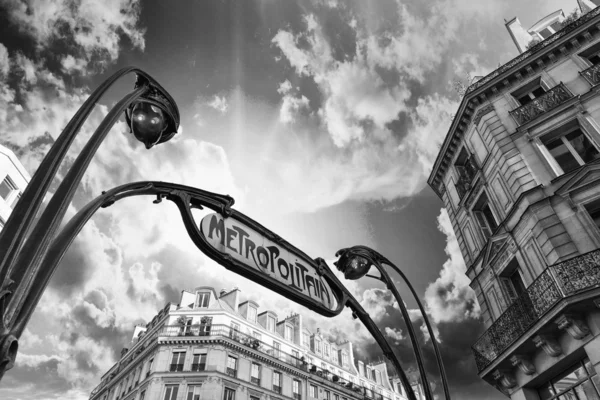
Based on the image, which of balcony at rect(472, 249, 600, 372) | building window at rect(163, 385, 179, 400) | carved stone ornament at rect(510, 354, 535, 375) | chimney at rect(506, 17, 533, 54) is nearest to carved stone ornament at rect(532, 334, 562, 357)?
balcony at rect(472, 249, 600, 372)

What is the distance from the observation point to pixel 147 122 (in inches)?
139

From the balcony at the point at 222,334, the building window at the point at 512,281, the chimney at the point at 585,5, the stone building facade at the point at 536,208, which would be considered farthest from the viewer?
the balcony at the point at 222,334

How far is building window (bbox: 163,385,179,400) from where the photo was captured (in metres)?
32.9

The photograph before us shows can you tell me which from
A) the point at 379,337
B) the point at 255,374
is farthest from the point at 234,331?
the point at 379,337

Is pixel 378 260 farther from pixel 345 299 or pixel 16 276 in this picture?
pixel 16 276

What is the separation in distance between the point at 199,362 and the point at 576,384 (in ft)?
102

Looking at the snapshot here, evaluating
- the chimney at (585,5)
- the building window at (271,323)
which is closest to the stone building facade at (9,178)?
the building window at (271,323)

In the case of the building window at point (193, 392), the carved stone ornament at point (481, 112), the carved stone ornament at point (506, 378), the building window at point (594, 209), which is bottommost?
the carved stone ornament at point (506, 378)

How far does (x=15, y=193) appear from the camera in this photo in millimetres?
41344

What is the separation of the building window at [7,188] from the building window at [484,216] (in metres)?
45.4

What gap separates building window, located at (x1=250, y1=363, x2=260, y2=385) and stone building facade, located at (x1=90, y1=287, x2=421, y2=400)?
89mm

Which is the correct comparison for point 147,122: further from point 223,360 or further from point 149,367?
point 149,367

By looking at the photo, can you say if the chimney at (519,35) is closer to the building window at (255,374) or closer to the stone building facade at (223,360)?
the stone building facade at (223,360)

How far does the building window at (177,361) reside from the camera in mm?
34419
